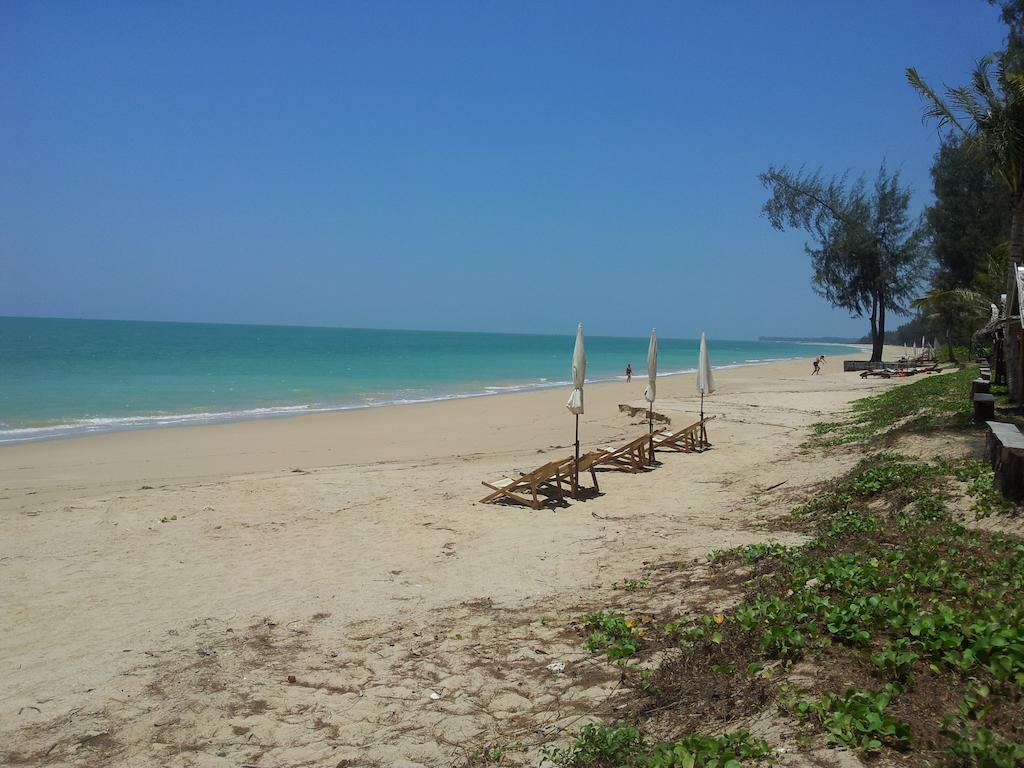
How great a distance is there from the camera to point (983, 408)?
991 cm

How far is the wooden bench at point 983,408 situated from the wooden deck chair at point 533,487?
582cm

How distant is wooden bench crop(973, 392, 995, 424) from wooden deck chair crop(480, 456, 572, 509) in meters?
5.82

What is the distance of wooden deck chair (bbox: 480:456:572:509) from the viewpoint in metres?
9.87

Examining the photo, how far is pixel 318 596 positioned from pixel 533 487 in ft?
13.1

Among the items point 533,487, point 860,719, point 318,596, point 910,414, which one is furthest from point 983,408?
point 318,596

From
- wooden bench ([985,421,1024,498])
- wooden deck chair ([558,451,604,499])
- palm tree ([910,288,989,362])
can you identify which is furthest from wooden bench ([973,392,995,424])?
palm tree ([910,288,989,362])

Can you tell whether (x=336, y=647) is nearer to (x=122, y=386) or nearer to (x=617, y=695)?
(x=617, y=695)

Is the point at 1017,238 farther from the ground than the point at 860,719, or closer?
farther from the ground

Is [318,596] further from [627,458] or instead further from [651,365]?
[651,365]

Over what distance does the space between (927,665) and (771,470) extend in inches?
331

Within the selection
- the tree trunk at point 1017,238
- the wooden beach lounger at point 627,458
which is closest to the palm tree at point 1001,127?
the tree trunk at point 1017,238

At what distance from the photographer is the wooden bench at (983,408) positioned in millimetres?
9852

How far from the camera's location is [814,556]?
5543 mm

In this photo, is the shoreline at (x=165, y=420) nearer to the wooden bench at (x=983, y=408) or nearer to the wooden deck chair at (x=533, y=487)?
the wooden deck chair at (x=533, y=487)
